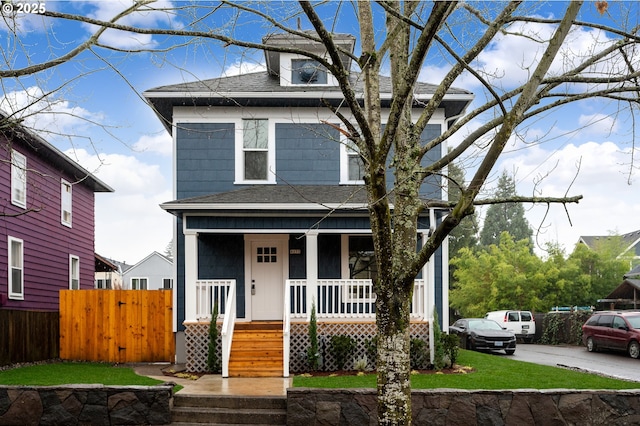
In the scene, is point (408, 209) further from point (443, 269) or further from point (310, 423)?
point (443, 269)

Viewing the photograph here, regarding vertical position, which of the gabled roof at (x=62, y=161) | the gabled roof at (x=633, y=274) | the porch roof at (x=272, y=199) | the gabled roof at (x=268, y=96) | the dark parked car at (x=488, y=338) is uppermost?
the gabled roof at (x=268, y=96)

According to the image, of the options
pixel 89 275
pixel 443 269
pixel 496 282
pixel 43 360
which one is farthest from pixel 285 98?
pixel 496 282

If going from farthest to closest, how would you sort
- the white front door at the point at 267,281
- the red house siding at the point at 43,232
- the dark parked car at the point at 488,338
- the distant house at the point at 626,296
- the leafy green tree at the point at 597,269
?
1. the leafy green tree at the point at 597,269
2. the distant house at the point at 626,296
3. the dark parked car at the point at 488,338
4. the red house siding at the point at 43,232
5. the white front door at the point at 267,281

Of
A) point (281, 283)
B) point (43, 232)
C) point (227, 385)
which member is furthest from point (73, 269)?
point (227, 385)

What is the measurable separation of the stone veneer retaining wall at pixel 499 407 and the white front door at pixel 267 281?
6889 mm

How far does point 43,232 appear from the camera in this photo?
2067 cm

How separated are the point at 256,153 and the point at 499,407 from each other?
9.23 metres

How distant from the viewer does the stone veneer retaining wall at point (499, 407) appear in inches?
376

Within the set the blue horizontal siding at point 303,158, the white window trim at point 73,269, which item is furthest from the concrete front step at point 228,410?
the white window trim at point 73,269

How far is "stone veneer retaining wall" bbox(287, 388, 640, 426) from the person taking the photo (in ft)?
31.3

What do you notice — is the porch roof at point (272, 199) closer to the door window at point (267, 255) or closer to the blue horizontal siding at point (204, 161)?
the blue horizontal siding at point (204, 161)

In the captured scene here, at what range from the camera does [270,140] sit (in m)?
16.6

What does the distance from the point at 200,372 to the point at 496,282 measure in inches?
972

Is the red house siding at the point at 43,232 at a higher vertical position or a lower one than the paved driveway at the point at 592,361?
higher
